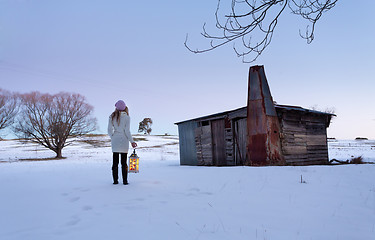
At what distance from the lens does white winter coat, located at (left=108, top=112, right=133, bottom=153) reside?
5879 millimetres

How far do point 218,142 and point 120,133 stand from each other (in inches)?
349

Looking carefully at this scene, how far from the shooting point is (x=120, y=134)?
597 cm

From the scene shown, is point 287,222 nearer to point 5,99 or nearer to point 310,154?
point 310,154

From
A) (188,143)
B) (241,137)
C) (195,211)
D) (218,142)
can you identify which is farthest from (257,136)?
(195,211)

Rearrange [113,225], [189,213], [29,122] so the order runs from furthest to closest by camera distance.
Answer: [29,122]
[189,213]
[113,225]

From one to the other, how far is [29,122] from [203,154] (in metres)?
18.1

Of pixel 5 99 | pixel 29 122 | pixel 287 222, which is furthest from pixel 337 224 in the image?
pixel 5 99

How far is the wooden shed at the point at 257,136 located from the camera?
1073cm

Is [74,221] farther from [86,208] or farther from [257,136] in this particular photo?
[257,136]

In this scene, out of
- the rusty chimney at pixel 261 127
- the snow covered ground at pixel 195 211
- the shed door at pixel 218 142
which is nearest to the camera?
the snow covered ground at pixel 195 211

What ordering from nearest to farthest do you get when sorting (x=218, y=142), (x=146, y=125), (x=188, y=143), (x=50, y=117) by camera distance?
(x=218, y=142) → (x=188, y=143) → (x=50, y=117) → (x=146, y=125)

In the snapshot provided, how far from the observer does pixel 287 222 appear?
3400 millimetres

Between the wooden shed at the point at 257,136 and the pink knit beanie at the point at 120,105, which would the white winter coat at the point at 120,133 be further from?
the wooden shed at the point at 257,136

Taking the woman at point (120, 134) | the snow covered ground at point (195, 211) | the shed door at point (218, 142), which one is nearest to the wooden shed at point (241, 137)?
the shed door at point (218, 142)
